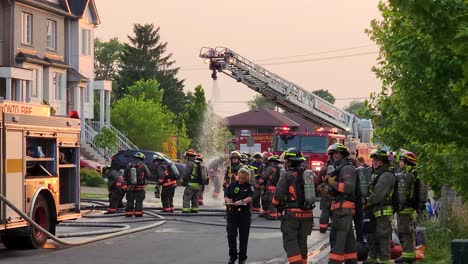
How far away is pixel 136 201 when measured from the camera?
76.9 ft

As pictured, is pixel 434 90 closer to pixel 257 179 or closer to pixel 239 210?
pixel 239 210

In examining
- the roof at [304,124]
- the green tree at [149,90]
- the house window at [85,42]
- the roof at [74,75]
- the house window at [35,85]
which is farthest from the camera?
the green tree at [149,90]

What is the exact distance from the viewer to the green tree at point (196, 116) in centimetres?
7369

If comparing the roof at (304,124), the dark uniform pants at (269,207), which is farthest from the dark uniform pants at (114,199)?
the roof at (304,124)

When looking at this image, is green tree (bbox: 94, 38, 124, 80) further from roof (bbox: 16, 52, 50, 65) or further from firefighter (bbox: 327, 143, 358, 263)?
firefighter (bbox: 327, 143, 358, 263)

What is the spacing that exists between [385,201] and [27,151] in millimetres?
5960

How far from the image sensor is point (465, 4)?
854 cm

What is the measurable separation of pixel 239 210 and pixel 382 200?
85.4 inches

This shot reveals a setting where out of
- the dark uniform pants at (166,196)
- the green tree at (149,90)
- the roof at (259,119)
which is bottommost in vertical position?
the dark uniform pants at (166,196)

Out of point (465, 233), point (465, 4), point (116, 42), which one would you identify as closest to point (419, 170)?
point (465, 233)

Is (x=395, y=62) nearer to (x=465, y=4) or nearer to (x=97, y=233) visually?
(x=465, y=4)

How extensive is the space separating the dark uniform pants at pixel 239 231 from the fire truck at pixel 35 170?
3.40 m

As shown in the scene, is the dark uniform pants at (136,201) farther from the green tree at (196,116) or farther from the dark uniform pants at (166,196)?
the green tree at (196,116)

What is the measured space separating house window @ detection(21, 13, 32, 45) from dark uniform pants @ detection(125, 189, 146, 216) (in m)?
21.8
